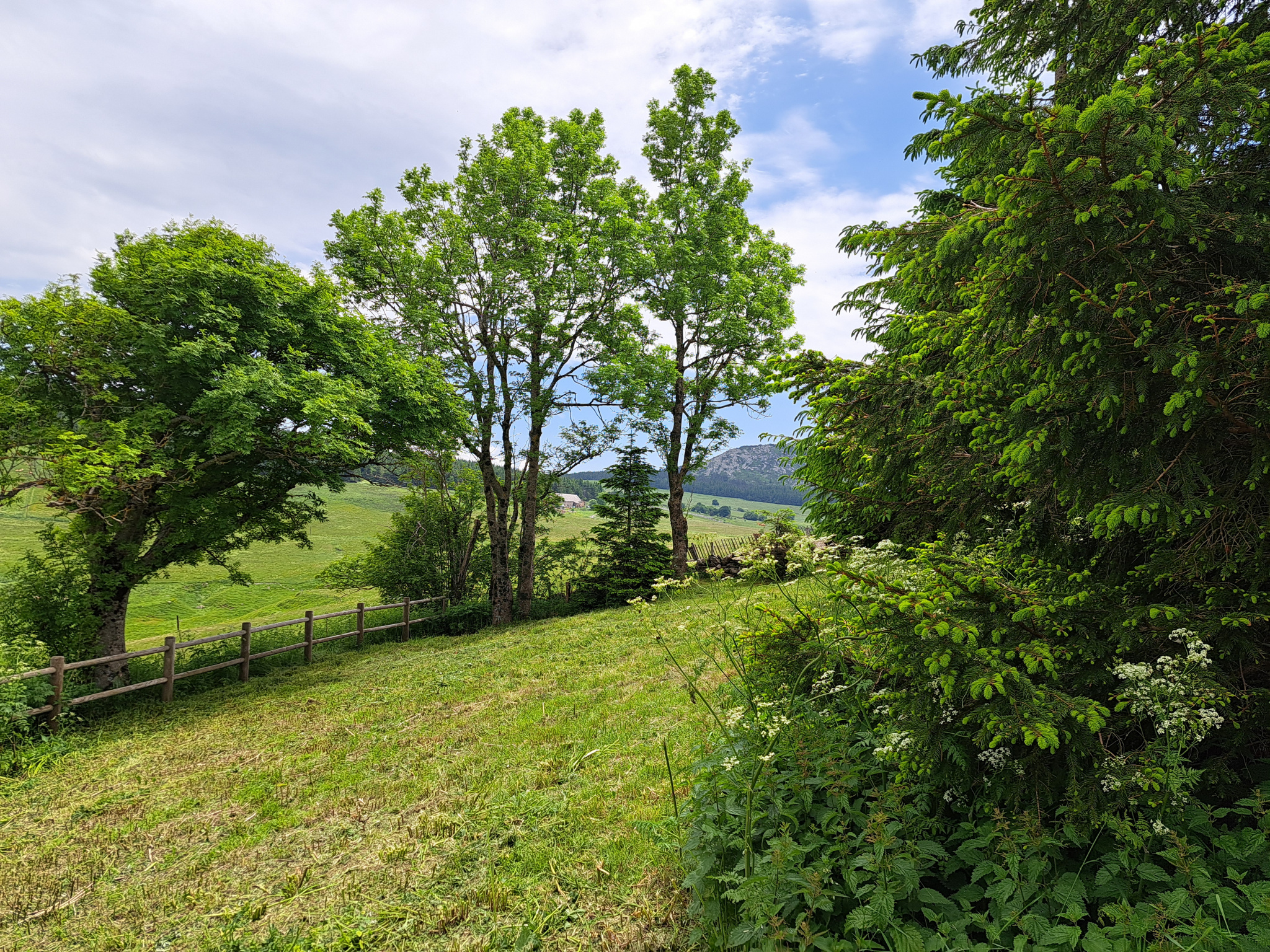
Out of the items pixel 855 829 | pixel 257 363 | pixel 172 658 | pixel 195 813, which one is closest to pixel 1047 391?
pixel 855 829

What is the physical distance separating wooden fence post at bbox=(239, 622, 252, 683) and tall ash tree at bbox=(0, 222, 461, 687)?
1387mm

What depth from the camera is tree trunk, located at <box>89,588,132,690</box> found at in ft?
33.6

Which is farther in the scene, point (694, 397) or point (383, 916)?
point (694, 397)

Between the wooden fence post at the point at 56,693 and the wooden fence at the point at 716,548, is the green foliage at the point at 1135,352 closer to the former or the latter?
the wooden fence post at the point at 56,693

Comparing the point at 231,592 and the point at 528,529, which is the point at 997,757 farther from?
the point at 231,592

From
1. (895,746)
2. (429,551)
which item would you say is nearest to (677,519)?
(429,551)

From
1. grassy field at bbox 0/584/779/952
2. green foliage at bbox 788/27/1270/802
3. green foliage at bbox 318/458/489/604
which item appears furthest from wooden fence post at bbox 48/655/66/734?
green foliage at bbox 788/27/1270/802

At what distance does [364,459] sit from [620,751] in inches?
381

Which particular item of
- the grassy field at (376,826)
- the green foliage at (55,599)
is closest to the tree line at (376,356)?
the green foliage at (55,599)

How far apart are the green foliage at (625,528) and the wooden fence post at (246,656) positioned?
10243 mm

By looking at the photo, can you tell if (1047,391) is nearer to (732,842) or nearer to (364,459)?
(732,842)

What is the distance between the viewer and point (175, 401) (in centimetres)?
1033

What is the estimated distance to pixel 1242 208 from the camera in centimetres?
227

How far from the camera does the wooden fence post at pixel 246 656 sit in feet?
39.6
